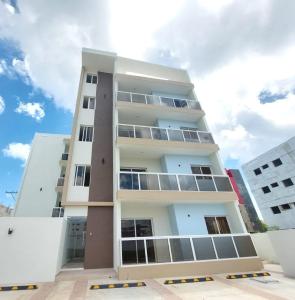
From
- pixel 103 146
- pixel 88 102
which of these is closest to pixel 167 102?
pixel 103 146

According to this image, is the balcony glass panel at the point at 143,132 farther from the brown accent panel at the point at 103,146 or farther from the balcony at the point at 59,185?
the balcony at the point at 59,185

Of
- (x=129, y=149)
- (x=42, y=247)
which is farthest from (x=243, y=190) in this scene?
(x=42, y=247)

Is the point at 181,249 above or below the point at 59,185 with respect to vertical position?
below

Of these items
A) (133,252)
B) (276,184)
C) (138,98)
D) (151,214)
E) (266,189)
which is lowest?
(133,252)

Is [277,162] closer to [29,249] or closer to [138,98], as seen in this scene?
[138,98]

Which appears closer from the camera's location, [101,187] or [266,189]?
[101,187]

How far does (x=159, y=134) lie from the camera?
13117 mm

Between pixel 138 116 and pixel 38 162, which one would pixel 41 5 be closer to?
pixel 138 116

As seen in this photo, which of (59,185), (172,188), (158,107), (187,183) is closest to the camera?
(172,188)

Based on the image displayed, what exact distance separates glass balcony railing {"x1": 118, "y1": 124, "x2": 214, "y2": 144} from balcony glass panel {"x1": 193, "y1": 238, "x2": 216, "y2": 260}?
6.59 meters

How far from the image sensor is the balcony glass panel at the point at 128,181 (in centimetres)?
1032

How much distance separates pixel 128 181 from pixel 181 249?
4.35m

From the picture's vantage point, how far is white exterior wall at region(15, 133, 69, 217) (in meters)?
17.6

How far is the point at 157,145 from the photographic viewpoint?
12375 mm
